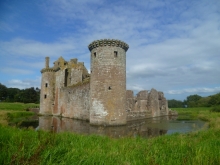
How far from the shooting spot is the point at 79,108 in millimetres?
20312

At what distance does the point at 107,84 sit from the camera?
48.1 ft

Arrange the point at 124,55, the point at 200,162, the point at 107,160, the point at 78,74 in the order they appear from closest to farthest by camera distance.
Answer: the point at 200,162 < the point at 107,160 < the point at 124,55 < the point at 78,74

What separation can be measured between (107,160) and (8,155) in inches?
84.8

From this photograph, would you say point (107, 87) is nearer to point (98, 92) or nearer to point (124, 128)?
point (98, 92)

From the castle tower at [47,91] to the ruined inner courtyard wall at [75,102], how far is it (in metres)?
3.67

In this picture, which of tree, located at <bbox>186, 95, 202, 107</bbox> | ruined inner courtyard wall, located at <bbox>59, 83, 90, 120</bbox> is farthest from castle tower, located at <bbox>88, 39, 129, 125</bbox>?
tree, located at <bbox>186, 95, 202, 107</bbox>

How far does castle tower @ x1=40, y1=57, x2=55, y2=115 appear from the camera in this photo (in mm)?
28672

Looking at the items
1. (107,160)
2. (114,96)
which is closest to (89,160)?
(107,160)

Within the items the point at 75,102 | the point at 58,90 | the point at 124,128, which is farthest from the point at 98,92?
the point at 58,90

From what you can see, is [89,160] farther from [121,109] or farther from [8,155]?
[121,109]

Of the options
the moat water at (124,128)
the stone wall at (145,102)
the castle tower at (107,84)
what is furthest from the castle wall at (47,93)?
the castle tower at (107,84)

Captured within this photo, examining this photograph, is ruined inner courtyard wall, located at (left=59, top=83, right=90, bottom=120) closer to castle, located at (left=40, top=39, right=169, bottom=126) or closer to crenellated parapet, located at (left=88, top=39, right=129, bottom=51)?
castle, located at (left=40, top=39, right=169, bottom=126)

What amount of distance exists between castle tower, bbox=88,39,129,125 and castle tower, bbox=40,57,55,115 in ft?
53.6

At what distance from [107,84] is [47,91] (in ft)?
59.0
